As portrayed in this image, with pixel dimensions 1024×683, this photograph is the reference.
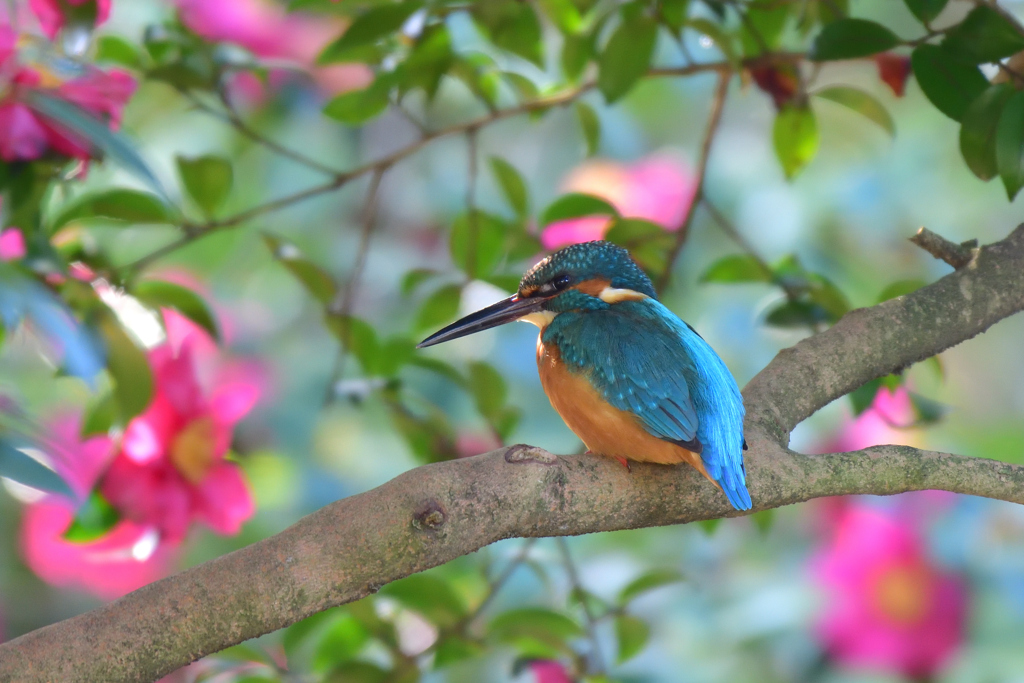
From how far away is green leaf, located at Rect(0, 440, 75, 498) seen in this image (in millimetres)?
486

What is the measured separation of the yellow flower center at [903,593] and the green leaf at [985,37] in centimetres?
88

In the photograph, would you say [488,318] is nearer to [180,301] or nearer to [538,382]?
[180,301]

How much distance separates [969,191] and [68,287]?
195 centimetres

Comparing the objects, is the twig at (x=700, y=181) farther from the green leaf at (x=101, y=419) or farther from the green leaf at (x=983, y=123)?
the green leaf at (x=101, y=419)

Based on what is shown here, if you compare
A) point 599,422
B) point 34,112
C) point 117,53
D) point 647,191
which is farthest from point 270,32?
point 599,422

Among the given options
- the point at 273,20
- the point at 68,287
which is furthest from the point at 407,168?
the point at 68,287

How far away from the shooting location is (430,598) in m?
1.12

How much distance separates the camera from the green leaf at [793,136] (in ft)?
4.00

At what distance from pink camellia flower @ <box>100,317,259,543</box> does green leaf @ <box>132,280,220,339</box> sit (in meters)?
0.10

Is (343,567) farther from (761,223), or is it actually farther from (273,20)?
(761,223)

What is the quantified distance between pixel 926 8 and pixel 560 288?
434mm

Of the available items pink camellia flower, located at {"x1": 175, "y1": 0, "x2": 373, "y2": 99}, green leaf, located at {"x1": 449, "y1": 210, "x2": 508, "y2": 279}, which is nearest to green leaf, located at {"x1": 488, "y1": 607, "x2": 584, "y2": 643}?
green leaf, located at {"x1": 449, "y1": 210, "x2": 508, "y2": 279}

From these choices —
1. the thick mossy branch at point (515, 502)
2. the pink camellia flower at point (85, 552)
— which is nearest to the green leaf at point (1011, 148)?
the thick mossy branch at point (515, 502)

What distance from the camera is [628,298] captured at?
3.27 feet
